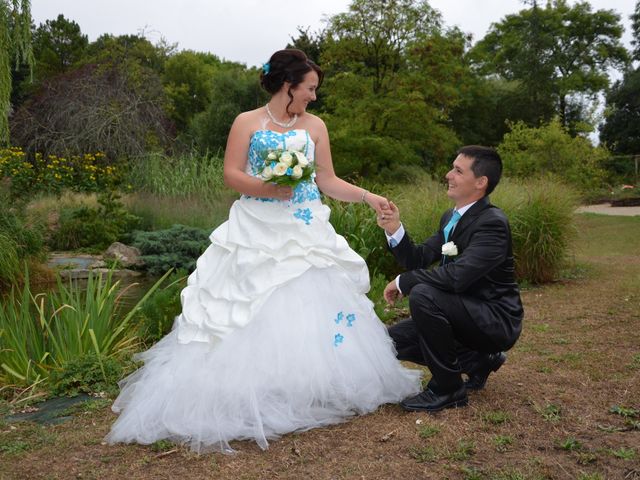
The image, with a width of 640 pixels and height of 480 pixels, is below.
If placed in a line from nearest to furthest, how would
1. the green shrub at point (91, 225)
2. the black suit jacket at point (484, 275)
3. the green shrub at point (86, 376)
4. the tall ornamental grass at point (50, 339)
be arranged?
the black suit jacket at point (484, 275), the green shrub at point (86, 376), the tall ornamental grass at point (50, 339), the green shrub at point (91, 225)

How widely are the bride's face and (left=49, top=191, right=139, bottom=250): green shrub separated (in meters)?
9.57

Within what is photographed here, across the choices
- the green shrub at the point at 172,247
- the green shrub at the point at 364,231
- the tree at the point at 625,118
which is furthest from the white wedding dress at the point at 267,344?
the tree at the point at 625,118

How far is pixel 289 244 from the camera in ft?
12.5

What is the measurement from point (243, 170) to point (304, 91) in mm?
597

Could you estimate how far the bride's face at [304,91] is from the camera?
13.0ft

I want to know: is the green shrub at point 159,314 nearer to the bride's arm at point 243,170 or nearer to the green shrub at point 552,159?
the bride's arm at point 243,170

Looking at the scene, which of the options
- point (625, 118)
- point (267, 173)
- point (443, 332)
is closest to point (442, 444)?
point (443, 332)

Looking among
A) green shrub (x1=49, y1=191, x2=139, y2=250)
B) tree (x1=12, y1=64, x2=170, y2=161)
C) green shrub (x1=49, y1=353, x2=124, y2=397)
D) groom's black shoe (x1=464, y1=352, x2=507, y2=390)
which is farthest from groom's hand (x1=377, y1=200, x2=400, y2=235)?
tree (x1=12, y1=64, x2=170, y2=161)

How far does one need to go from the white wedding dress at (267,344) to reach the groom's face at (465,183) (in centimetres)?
73

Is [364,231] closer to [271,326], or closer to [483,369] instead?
[483,369]

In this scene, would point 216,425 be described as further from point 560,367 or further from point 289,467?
point 560,367

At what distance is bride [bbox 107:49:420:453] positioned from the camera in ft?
11.3

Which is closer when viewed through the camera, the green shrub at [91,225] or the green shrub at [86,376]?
the green shrub at [86,376]

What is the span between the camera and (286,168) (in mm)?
3639
